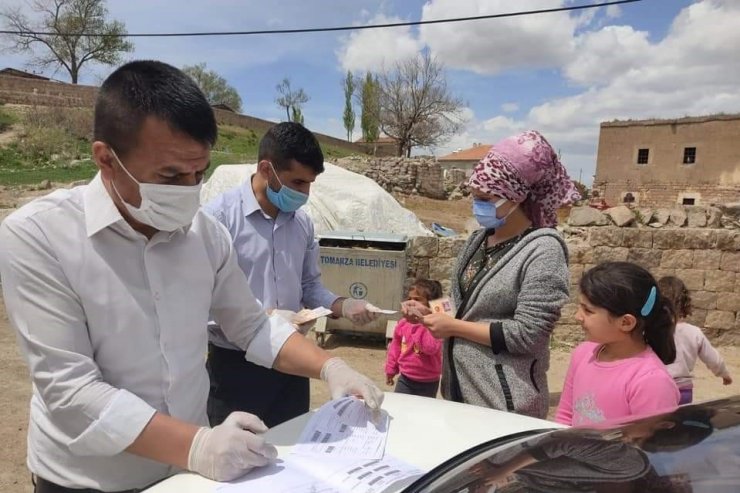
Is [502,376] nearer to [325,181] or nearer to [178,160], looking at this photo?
[178,160]

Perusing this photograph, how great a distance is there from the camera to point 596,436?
1.28m

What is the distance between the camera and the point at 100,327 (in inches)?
49.1

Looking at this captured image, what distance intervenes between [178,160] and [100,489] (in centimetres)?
83

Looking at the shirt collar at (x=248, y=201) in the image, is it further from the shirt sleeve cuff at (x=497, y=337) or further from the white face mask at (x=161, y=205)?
the shirt sleeve cuff at (x=497, y=337)

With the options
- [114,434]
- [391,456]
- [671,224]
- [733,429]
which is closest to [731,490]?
[733,429]

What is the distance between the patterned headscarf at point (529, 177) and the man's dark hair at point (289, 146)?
0.77 metres

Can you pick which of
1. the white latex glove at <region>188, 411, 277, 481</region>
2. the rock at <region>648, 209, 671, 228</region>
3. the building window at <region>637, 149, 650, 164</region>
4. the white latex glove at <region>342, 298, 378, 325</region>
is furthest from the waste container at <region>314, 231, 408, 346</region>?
the building window at <region>637, 149, 650, 164</region>

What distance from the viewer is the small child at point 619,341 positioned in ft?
6.38

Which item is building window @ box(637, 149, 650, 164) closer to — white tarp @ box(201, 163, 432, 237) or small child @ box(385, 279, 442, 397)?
white tarp @ box(201, 163, 432, 237)

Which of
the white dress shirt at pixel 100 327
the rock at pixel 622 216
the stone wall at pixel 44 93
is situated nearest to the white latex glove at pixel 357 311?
the white dress shirt at pixel 100 327

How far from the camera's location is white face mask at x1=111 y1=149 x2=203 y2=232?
1.32 meters

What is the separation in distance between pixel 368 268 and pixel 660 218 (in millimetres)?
3941

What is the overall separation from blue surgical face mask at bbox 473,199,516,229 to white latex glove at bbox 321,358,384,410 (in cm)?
86

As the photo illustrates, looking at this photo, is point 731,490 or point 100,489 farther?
point 100,489
